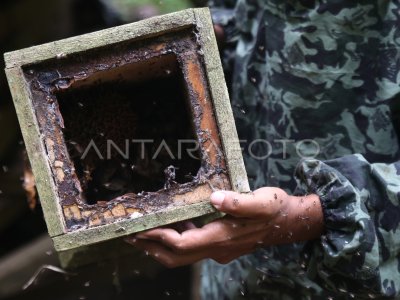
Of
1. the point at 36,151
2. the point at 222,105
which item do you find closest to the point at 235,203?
the point at 222,105

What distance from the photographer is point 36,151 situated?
1.38 m

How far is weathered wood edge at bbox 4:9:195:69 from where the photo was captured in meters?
1.39

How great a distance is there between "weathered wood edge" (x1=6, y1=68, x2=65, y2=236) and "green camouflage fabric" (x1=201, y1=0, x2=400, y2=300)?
546 millimetres

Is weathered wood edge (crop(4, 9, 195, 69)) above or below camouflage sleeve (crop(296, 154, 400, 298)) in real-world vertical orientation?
above

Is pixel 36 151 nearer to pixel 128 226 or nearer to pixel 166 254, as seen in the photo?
pixel 128 226

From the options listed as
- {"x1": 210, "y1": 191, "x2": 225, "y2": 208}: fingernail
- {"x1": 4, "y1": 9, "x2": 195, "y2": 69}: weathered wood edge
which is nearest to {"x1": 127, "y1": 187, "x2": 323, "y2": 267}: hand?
{"x1": 210, "y1": 191, "x2": 225, "y2": 208}: fingernail

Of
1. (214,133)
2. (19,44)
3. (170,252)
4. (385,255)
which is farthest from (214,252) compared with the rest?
(19,44)

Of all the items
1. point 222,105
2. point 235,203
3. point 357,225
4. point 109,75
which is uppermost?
point 109,75

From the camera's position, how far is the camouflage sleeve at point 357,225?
57.8 inches

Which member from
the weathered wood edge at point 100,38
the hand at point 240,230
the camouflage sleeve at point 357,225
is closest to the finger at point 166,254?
the hand at point 240,230

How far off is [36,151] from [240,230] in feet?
1.45

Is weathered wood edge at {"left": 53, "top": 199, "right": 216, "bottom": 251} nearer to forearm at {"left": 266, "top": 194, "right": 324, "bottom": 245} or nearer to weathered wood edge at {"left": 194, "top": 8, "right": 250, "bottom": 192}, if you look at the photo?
weathered wood edge at {"left": 194, "top": 8, "right": 250, "bottom": 192}

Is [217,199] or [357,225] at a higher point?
[217,199]

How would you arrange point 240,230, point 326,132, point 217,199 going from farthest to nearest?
point 326,132, point 240,230, point 217,199
